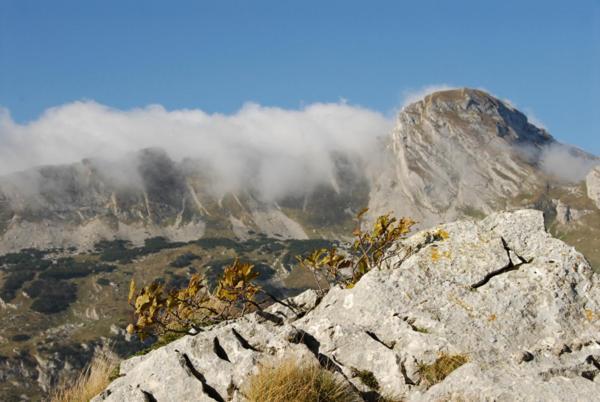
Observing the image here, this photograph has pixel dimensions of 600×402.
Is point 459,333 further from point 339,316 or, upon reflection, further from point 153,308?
point 153,308

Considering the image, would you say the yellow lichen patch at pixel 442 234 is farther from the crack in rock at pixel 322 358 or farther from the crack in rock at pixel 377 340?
the crack in rock at pixel 322 358

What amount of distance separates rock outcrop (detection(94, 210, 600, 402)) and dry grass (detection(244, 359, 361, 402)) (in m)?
0.49

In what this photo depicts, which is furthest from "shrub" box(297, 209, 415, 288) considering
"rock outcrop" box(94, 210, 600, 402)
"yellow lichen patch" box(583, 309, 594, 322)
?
"yellow lichen patch" box(583, 309, 594, 322)

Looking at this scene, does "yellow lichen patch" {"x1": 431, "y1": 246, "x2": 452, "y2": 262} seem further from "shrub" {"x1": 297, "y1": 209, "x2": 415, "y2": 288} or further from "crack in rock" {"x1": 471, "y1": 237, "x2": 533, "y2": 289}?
"shrub" {"x1": 297, "y1": 209, "x2": 415, "y2": 288}

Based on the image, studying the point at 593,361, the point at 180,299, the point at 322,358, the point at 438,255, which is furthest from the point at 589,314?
the point at 180,299

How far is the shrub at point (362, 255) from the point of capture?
1377 cm

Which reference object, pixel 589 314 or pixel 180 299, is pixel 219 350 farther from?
pixel 589 314

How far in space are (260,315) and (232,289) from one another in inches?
34.1

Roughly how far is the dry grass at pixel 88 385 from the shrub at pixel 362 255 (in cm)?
513

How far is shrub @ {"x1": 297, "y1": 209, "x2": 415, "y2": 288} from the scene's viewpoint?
45.2 ft

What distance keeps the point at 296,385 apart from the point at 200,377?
2067 mm

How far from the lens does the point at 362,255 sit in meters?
14.0

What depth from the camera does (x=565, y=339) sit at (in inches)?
412

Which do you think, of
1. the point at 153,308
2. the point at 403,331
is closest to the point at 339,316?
the point at 403,331
